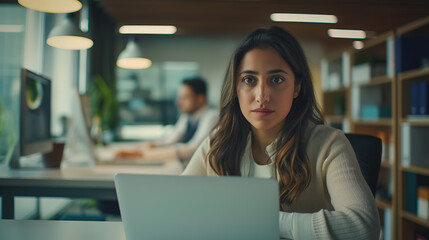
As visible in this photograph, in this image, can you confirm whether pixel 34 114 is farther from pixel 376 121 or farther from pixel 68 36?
pixel 376 121

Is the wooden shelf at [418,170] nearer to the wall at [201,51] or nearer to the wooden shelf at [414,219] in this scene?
the wooden shelf at [414,219]

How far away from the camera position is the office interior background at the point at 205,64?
2.63 meters

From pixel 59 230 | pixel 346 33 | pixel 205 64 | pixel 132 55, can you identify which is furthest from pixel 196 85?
pixel 346 33

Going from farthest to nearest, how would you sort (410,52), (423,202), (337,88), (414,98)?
1. (337,88)
2. (410,52)
3. (414,98)
4. (423,202)

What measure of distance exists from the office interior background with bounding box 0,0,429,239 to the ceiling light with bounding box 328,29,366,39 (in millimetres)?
140

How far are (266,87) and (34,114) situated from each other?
4.20ft

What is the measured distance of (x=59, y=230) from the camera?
0.90 meters

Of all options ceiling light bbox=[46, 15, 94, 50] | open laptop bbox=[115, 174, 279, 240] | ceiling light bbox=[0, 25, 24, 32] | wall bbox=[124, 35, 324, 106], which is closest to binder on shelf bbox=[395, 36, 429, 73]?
ceiling light bbox=[46, 15, 94, 50]

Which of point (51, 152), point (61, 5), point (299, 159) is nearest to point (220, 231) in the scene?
point (299, 159)

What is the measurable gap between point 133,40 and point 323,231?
2461 mm

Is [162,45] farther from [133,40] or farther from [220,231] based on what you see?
[220,231]

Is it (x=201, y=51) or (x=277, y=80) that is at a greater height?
(x=201, y=51)

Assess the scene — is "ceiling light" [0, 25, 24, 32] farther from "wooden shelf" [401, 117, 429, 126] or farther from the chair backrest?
"wooden shelf" [401, 117, 429, 126]

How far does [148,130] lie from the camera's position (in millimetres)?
6211
